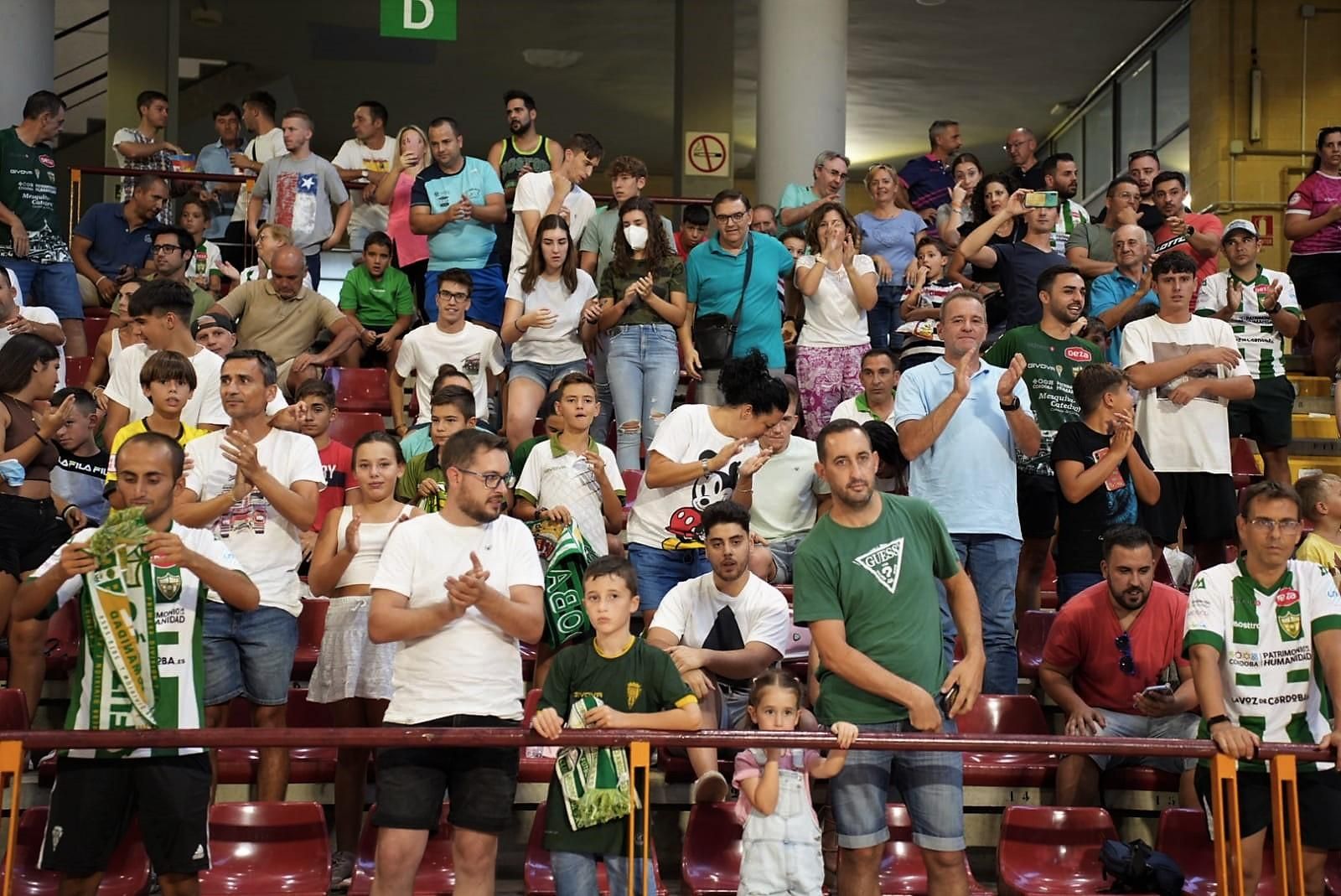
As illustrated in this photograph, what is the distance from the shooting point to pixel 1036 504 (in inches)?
302

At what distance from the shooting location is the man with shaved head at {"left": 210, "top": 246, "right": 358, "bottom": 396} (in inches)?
390

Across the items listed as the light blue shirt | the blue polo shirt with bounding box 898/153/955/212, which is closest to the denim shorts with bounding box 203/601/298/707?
the light blue shirt

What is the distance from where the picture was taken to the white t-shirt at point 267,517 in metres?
6.32

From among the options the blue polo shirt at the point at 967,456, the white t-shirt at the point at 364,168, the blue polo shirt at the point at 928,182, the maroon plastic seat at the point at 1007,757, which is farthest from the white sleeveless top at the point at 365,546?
the blue polo shirt at the point at 928,182

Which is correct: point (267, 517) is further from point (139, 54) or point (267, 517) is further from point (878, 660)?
point (139, 54)

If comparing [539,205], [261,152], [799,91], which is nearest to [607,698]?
[539,205]

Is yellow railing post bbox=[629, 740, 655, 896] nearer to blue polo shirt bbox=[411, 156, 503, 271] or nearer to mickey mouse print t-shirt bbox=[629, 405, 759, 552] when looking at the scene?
mickey mouse print t-shirt bbox=[629, 405, 759, 552]

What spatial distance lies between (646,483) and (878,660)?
2.23 m

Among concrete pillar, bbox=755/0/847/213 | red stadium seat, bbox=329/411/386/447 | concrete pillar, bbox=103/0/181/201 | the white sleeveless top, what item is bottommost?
the white sleeveless top

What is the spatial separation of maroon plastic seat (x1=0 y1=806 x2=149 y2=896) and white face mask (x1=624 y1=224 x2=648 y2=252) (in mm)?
4611

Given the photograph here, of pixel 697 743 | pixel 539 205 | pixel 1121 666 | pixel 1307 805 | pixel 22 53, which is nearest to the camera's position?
pixel 697 743

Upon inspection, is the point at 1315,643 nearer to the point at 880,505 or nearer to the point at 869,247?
the point at 880,505

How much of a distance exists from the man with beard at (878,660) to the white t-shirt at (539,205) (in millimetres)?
4797

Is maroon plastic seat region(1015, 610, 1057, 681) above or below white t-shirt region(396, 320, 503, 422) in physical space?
below
